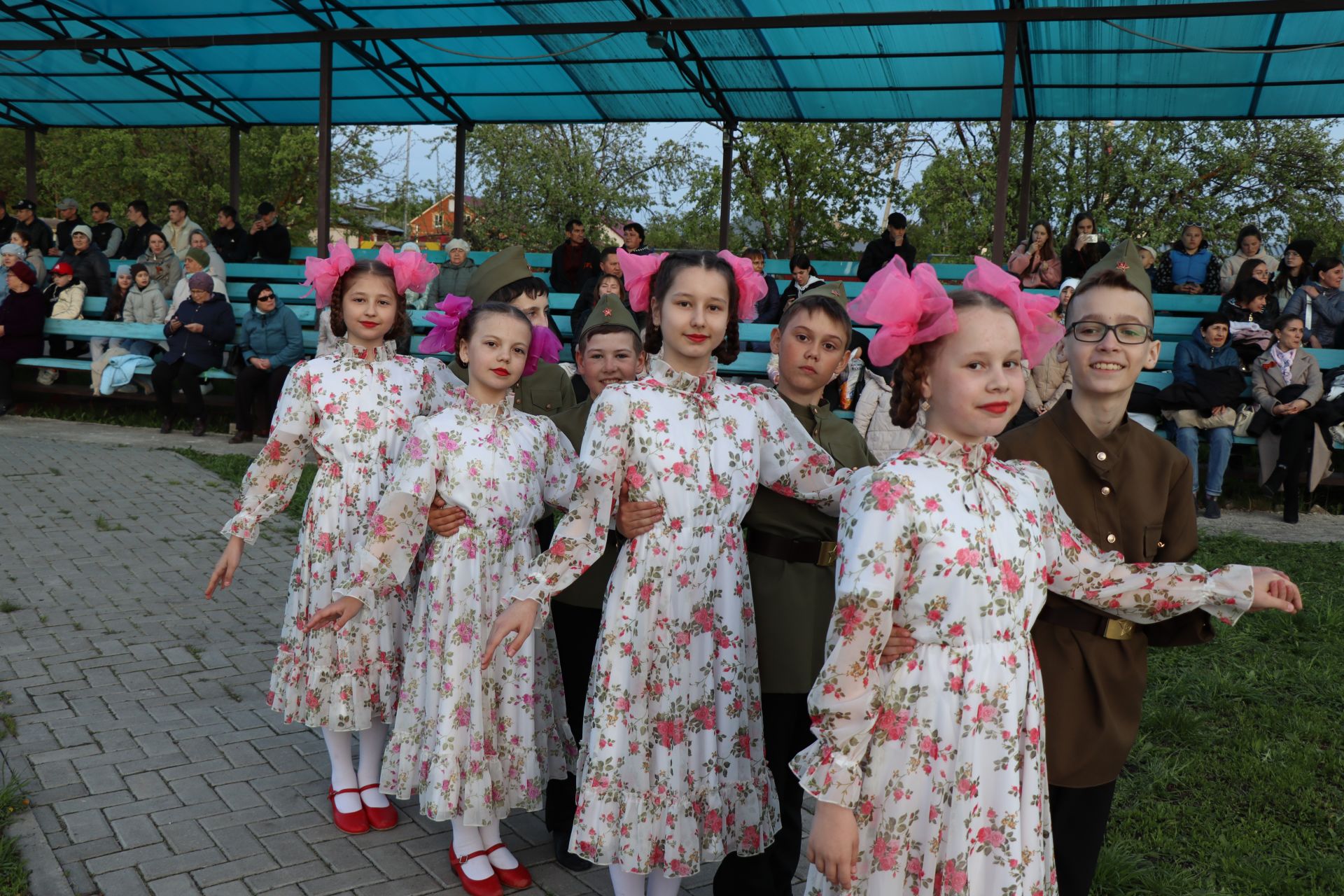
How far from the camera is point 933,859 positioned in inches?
86.0

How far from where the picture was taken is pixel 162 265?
13359 mm

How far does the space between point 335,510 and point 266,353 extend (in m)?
8.73

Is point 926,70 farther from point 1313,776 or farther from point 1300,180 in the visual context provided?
point 1300,180

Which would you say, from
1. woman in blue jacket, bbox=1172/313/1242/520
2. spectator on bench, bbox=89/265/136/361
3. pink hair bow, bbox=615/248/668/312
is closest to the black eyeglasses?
pink hair bow, bbox=615/248/668/312

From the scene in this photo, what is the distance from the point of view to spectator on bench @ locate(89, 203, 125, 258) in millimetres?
15469

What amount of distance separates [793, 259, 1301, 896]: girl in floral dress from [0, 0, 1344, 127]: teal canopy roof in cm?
872

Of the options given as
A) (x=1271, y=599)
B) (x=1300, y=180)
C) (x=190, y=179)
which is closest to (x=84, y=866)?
(x=1271, y=599)

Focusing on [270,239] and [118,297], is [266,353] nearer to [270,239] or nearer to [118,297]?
[118,297]

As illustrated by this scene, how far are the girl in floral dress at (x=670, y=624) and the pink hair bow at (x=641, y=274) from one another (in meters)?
0.14

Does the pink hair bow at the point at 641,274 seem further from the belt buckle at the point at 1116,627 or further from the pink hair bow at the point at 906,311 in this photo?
the belt buckle at the point at 1116,627

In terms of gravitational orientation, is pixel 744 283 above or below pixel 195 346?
above

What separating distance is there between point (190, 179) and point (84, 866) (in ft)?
110

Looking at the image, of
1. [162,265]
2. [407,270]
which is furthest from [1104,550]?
[162,265]

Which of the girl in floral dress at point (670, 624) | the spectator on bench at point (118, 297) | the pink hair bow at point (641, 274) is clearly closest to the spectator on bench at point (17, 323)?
the spectator on bench at point (118, 297)
